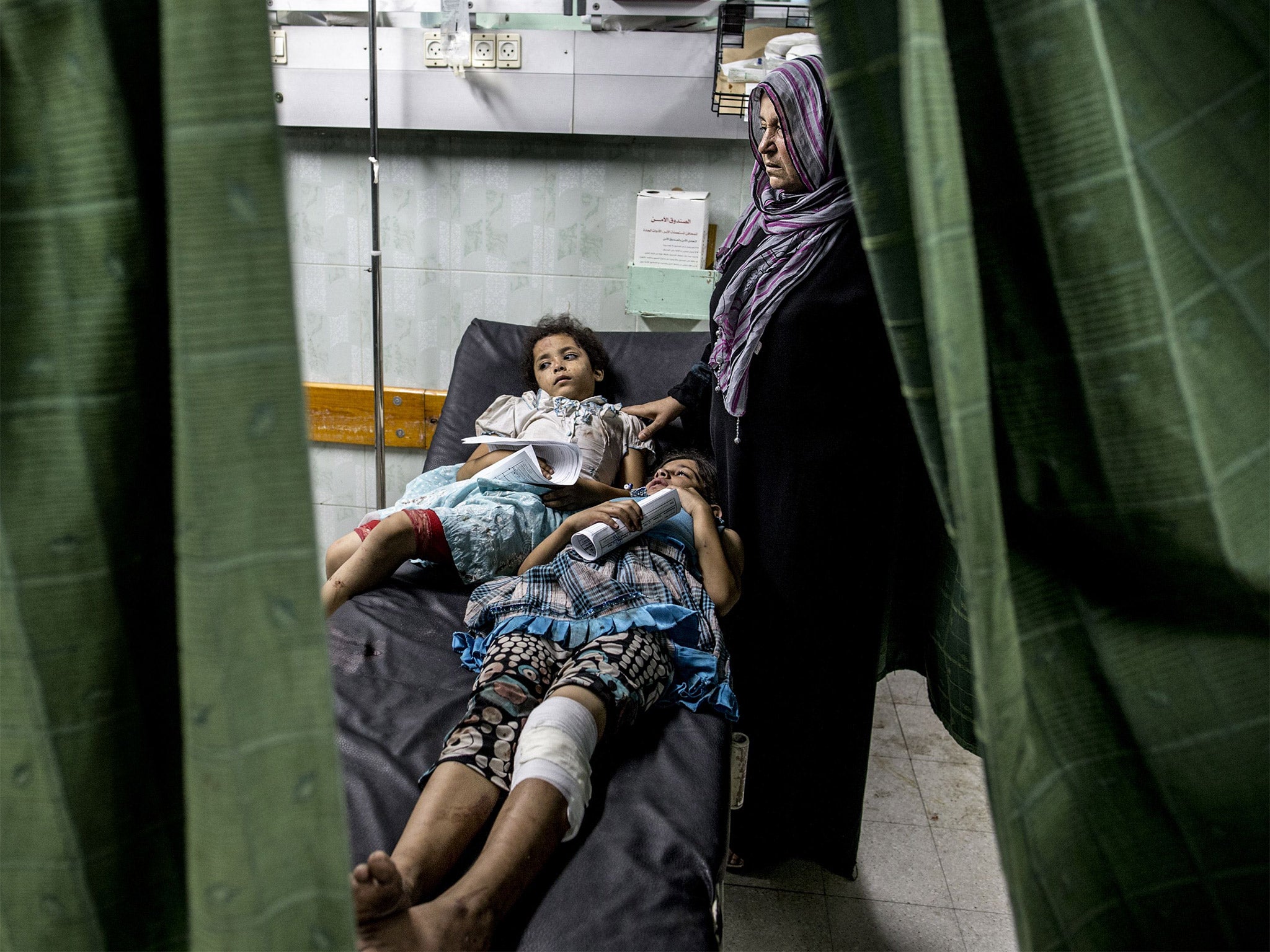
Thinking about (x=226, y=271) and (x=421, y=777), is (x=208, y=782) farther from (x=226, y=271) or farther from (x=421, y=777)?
(x=421, y=777)

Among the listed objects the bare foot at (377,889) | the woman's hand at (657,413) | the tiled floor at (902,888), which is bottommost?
the tiled floor at (902,888)

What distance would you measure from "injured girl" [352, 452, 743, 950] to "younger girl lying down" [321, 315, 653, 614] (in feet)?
0.43

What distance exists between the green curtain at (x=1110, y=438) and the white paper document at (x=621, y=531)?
1.25 meters

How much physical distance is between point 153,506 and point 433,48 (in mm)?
2579

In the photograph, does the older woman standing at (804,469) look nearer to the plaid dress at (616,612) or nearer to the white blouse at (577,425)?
the plaid dress at (616,612)

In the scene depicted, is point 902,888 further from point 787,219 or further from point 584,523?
point 787,219

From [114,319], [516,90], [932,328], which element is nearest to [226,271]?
[114,319]

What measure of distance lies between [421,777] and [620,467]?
1.37m

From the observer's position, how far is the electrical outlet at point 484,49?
8.77 ft

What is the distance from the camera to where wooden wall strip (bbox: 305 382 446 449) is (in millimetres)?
3107

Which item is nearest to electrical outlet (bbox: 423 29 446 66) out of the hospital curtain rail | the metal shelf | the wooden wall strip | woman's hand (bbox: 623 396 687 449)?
the metal shelf

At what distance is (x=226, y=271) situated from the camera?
476 millimetres

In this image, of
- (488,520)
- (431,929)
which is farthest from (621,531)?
(431,929)

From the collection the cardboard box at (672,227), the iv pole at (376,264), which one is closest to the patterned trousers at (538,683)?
the iv pole at (376,264)
